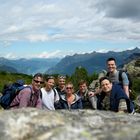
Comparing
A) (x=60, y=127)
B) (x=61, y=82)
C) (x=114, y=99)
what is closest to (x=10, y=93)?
(x=114, y=99)

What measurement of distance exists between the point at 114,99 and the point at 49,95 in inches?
154

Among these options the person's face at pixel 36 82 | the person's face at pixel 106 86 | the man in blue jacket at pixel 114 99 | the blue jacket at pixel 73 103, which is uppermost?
the person's face at pixel 36 82

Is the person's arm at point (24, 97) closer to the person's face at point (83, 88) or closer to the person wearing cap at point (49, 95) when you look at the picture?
the person wearing cap at point (49, 95)

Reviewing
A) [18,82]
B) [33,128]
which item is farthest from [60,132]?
[18,82]

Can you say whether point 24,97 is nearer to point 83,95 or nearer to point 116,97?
point 116,97

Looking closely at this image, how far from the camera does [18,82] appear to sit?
11547 millimetres

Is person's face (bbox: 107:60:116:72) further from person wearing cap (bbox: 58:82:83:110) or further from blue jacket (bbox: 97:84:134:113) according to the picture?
blue jacket (bbox: 97:84:134:113)

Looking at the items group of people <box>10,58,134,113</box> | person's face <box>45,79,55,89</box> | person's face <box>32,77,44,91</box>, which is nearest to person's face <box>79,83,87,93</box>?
group of people <box>10,58,134,113</box>

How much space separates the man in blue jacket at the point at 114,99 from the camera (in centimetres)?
1021

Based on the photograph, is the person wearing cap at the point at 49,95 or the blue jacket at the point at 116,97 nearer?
the blue jacket at the point at 116,97

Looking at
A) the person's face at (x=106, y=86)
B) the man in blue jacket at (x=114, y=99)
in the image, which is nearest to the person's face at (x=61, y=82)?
the man in blue jacket at (x=114, y=99)

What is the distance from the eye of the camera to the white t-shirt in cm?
1350

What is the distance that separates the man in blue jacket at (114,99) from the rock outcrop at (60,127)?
11.2ft

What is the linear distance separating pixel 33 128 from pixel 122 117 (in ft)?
6.59
